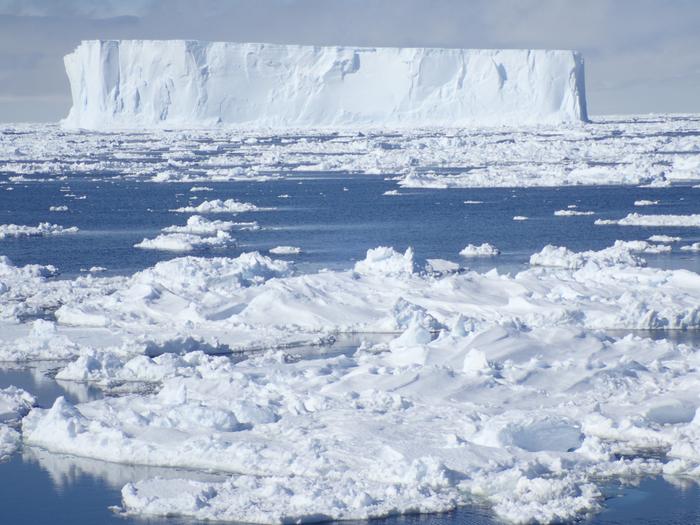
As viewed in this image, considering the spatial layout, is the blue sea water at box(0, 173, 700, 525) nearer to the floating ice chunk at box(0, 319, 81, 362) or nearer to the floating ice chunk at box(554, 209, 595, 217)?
the floating ice chunk at box(554, 209, 595, 217)

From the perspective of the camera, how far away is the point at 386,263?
19281 mm

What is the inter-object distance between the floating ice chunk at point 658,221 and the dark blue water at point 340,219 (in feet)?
1.17

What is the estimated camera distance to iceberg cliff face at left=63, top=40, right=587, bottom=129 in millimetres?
67375

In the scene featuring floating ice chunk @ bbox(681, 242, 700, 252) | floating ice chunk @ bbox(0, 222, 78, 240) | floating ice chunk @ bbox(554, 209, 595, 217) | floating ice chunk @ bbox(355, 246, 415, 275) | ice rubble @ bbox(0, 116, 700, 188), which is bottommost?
floating ice chunk @ bbox(355, 246, 415, 275)

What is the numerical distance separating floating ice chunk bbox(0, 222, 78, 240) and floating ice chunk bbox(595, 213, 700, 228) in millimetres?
13228

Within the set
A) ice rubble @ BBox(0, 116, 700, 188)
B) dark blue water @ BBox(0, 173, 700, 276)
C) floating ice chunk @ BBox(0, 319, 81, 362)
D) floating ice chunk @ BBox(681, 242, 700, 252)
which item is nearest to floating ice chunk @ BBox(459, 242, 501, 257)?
dark blue water @ BBox(0, 173, 700, 276)

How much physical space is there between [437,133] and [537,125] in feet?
19.5

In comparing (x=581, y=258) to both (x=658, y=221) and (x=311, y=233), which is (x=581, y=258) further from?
(x=311, y=233)

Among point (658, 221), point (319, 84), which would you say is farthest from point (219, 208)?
point (319, 84)

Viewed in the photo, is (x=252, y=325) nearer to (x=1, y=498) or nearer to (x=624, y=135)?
(x=1, y=498)

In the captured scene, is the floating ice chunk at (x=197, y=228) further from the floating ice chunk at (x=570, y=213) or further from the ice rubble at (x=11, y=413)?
the ice rubble at (x=11, y=413)

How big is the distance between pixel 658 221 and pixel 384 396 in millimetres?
17799

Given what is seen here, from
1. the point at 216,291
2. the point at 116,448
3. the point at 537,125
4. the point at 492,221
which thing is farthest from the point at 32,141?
the point at 116,448

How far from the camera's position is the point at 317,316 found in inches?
634
